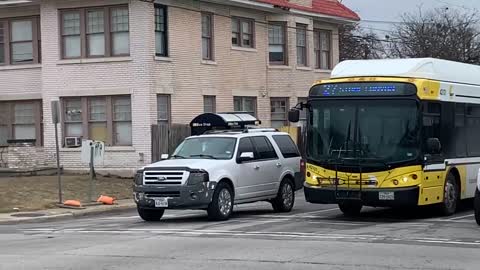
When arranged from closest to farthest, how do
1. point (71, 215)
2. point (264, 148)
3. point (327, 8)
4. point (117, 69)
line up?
point (264, 148), point (71, 215), point (117, 69), point (327, 8)

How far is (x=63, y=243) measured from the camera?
13617 millimetres

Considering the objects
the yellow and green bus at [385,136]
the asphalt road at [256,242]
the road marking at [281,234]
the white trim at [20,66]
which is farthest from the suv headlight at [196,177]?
the white trim at [20,66]

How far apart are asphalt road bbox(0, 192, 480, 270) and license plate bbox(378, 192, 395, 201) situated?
53 centimetres

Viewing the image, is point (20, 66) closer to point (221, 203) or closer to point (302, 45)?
point (302, 45)

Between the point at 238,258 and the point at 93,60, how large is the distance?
1899 centimetres

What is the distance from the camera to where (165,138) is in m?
28.7

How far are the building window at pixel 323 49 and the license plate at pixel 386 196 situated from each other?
2200 cm

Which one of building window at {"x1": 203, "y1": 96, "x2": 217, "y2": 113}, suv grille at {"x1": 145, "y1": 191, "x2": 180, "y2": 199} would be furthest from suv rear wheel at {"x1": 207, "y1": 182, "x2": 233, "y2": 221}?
building window at {"x1": 203, "y1": 96, "x2": 217, "y2": 113}

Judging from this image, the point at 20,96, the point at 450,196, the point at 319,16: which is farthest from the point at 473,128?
the point at 319,16

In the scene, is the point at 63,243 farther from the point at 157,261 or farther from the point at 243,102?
the point at 243,102

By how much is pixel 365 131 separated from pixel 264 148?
3.59 metres

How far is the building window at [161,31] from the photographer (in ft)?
94.4

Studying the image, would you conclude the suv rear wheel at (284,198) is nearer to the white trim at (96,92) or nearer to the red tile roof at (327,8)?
the white trim at (96,92)

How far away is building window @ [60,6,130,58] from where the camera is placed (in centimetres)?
2870
